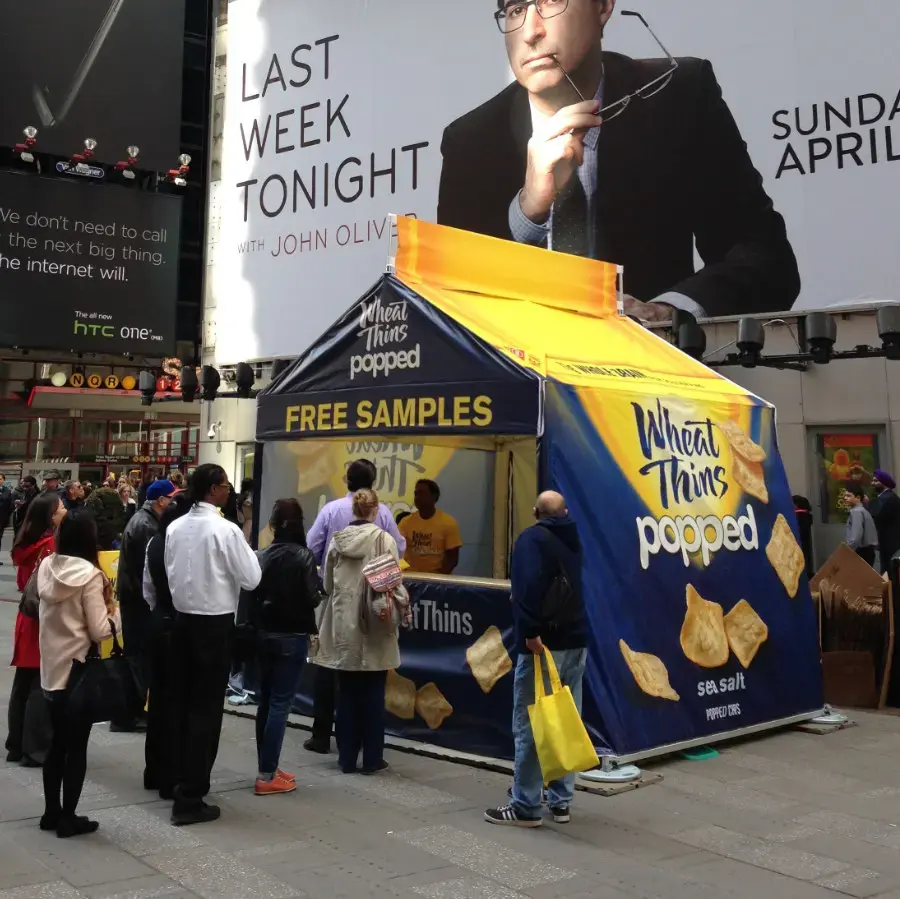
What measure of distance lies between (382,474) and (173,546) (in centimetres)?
444

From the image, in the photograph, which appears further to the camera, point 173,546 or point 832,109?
point 832,109

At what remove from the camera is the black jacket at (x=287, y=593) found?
18.2 ft

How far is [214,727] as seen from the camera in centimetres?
514

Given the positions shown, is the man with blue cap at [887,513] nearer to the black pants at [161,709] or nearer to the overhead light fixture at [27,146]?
the black pants at [161,709]

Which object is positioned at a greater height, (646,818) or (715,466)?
(715,466)

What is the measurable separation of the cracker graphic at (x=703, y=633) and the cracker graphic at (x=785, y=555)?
948 millimetres

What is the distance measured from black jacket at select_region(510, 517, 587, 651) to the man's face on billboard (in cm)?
1337

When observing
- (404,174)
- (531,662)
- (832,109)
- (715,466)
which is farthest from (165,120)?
(531,662)

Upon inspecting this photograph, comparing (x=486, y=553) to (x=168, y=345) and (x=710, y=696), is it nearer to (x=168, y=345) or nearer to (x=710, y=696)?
(x=710, y=696)

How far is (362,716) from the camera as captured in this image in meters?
6.04

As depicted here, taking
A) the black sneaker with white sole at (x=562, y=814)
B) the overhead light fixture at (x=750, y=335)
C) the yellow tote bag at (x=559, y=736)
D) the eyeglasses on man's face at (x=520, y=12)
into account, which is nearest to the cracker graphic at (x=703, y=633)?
the black sneaker with white sole at (x=562, y=814)

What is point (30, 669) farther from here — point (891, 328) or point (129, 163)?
point (129, 163)

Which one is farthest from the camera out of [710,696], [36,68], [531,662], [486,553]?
[36,68]

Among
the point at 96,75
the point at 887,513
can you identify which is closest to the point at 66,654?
the point at 887,513
